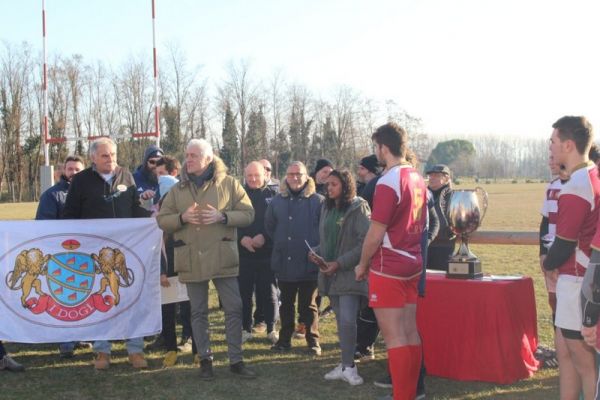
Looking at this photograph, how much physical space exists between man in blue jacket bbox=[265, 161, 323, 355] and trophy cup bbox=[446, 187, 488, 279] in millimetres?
1457

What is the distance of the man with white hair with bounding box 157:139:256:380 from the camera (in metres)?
5.40

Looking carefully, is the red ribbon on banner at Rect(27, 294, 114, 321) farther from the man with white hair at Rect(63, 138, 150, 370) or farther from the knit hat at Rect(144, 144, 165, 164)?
the knit hat at Rect(144, 144, 165, 164)

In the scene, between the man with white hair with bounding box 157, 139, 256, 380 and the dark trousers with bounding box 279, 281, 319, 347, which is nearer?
the man with white hair with bounding box 157, 139, 256, 380

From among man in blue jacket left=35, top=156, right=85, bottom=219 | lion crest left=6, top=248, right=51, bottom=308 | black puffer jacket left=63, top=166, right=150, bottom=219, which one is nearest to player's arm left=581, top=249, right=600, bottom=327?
black puffer jacket left=63, top=166, right=150, bottom=219

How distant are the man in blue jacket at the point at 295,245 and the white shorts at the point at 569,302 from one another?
3.04 m

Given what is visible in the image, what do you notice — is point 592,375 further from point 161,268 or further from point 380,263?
point 161,268

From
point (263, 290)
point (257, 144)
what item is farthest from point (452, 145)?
point (263, 290)

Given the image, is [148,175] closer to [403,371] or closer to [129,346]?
[129,346]

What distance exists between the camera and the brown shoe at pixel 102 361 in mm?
5868

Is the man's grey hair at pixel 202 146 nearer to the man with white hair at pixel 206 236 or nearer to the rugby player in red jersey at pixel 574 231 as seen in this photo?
the man with white hair at pixel 206 236

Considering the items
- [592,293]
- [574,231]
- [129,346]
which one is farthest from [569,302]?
[129,346]

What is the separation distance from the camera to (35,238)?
5895 millimetres

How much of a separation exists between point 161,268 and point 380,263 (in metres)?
2.76

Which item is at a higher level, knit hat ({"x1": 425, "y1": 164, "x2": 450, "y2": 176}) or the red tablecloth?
knit hat ({"x1": 425, "y1": 164, "x2": 450, "y2": 176})
